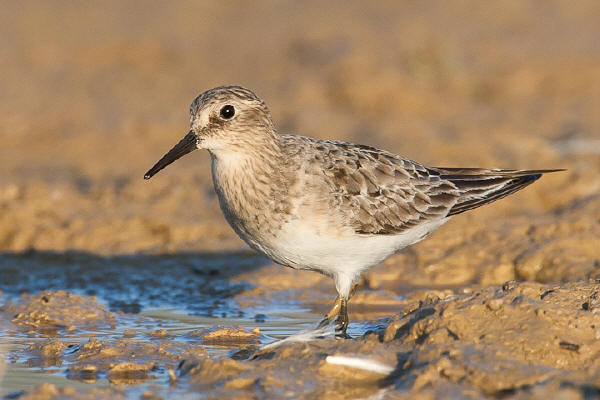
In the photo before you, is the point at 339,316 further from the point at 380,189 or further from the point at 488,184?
the point at 488,184

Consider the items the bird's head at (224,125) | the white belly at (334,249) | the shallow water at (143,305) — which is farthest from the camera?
→ the bird's head at (224,125)

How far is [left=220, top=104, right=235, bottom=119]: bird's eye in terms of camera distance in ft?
25.9

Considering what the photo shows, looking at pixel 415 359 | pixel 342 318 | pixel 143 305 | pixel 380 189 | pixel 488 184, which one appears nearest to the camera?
pixel 415 359

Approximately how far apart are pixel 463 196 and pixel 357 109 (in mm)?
6759

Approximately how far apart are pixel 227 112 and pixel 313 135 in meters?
6.03

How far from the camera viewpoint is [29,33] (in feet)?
58.2

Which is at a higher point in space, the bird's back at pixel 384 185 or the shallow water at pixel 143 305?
the bird's back at pixel 384 185

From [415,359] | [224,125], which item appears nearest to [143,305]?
[224,125]

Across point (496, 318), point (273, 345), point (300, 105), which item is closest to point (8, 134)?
point (300, 105)

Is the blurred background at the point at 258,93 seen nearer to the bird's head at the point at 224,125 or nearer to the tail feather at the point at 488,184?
the tail feather at the point at 488,184

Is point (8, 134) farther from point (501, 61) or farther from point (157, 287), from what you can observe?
point (501, 61)

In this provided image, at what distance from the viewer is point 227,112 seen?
25.9ft

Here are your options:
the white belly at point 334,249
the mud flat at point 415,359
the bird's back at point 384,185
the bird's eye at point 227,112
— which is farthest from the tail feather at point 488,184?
the bird's eye at point 227,112

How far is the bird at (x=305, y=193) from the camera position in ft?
25.4
